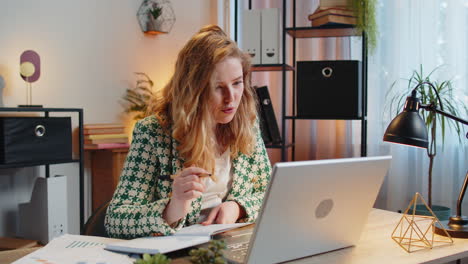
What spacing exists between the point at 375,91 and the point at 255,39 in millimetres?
791

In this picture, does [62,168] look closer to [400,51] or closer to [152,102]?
[152,102]

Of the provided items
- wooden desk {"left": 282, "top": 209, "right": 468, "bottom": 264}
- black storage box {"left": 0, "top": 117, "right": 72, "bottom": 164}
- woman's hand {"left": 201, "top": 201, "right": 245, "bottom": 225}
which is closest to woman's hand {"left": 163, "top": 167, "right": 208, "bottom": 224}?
woman's hand {"left": 201, "top": 201, "right": 245, "bottom": 225}

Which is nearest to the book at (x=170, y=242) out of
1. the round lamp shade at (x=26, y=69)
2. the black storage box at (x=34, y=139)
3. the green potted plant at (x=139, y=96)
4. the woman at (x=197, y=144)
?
the woman at (x=197, y=144)

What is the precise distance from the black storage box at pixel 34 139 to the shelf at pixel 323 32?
56.5 inches

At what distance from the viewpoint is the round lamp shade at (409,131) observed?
1.28 m

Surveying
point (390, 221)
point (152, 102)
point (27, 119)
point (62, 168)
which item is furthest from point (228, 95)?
point (62, 168)

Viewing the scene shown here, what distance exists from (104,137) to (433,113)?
1.84 m

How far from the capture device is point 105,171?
310 centimetres

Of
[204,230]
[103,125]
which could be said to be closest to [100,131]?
[103,125]

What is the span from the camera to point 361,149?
9.48 feet

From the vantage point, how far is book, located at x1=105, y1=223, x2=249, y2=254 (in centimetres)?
106

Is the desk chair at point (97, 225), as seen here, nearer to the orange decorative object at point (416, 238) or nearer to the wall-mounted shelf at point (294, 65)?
the orange decorative object at point (416, 238)

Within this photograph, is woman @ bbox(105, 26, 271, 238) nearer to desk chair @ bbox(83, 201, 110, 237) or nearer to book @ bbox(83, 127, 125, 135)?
desk chair @ bbox(83, 201, 110, 237)

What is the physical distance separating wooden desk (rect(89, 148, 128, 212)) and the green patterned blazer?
1.54m
